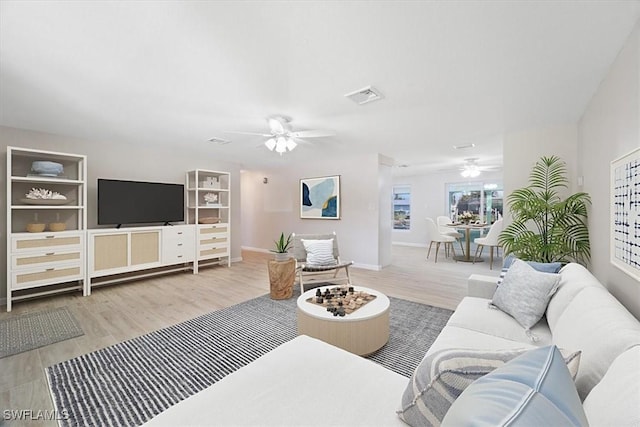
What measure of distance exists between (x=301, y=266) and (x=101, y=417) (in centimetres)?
244

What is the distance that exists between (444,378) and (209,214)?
545 cm

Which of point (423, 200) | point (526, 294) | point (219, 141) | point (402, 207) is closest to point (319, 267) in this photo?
point (526, 294)

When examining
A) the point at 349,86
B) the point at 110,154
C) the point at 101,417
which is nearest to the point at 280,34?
the point at 349,86

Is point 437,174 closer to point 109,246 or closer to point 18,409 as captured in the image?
point 109,246

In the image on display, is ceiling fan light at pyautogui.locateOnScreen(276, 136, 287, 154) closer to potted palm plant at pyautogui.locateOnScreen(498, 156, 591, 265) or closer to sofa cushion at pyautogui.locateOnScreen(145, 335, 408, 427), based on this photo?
sofa cushion at pyautogui.locateOnScreen(145, 335, 408, 427)

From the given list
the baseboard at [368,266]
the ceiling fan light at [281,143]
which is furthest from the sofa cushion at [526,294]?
the baseboard at [368,266]

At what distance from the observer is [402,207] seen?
859 cm

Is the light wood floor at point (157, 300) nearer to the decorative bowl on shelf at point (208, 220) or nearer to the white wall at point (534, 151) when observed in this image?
the decorative bowl on shelf at point (208, 220)

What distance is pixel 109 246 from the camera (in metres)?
3.77

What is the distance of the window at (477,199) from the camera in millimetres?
6991

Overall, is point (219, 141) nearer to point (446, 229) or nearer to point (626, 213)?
point (626, 213)

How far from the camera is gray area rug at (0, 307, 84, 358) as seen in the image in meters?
2.25

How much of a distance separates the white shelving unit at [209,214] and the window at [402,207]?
541 centimetres

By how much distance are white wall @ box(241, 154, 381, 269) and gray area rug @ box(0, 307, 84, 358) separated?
412 cm
